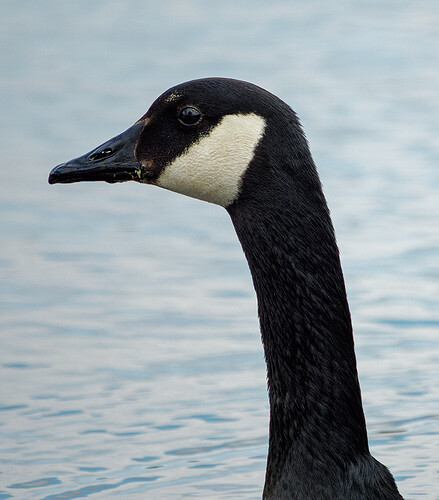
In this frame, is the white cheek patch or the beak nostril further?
the beak nostril

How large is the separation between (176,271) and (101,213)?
1383 mm

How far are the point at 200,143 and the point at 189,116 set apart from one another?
0.12 m

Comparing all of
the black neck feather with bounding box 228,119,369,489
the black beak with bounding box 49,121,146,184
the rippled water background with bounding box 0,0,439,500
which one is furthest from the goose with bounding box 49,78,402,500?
the rippled water background with bounding box 0,0,439,500

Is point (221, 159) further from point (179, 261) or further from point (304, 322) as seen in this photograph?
point (179, 261)

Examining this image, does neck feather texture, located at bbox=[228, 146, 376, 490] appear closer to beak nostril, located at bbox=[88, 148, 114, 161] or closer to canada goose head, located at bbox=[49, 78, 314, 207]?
canada goose head, located at bbox=[49, 78, 314, 207]

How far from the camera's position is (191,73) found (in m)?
12.9

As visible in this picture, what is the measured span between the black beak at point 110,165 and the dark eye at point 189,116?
241mm

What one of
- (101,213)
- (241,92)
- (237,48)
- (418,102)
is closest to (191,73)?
(237,48)

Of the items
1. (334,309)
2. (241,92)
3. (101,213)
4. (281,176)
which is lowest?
(334,309)

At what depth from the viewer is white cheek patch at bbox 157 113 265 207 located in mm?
4938

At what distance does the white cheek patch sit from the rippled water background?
1.67m

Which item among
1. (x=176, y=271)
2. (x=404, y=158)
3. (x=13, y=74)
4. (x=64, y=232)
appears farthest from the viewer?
(x=13, y=74)

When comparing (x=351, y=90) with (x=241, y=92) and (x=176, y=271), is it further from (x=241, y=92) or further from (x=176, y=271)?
(x=241, y=92)

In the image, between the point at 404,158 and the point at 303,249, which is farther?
the point at 404,158
